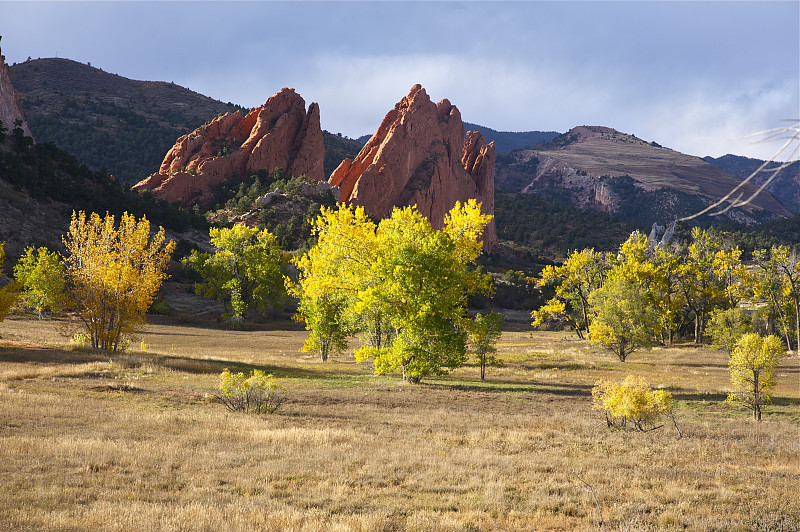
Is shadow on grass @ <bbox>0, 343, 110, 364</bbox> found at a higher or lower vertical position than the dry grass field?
higher

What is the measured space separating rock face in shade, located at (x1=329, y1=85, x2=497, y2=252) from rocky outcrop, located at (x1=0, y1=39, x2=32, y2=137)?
59.3 meters

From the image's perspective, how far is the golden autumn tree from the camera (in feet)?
95.6

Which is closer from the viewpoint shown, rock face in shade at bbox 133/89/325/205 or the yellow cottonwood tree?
the yellow cottonwood tree

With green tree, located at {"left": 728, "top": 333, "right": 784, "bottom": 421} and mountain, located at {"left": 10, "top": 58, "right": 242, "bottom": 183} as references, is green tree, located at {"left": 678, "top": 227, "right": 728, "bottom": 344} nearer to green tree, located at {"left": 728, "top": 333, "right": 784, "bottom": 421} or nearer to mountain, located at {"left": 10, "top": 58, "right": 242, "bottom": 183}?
green tree, located at {"left": 728, "top": 333, "right": 784, "bottom": 421}

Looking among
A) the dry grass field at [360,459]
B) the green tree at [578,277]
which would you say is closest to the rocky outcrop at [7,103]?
the dry grass field at [360,459]

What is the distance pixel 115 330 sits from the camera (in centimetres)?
3038

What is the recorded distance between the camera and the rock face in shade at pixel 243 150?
99938mm

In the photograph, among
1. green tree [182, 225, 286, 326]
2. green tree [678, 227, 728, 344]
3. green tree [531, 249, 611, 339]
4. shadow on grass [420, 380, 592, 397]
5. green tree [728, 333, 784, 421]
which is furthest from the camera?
green tree [182, 225, 286, 326]

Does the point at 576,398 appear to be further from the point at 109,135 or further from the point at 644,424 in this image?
the point at 109,135

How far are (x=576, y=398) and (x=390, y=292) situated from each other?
10516 millimetres

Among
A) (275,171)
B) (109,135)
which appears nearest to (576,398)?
(275,171)

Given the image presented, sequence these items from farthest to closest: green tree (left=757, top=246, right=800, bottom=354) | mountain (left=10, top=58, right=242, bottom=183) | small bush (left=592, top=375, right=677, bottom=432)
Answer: mountain (left=10, top=58, right=242, bottom=183) → green tree (left=757, top=246, right=800, bottom=354) → small bush (left=592, top=375, right=677, bottom=432)

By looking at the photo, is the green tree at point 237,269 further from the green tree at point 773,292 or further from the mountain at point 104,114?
the mountain at point 104,114

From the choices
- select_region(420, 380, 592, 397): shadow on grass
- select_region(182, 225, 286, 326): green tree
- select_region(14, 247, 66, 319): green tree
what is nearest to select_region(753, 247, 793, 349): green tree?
select_region(420, 380, 592, 397): shadow on grass
